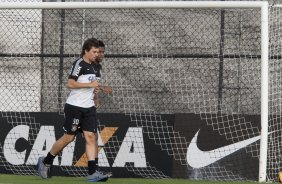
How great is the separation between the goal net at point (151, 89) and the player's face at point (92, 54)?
5.55 ft

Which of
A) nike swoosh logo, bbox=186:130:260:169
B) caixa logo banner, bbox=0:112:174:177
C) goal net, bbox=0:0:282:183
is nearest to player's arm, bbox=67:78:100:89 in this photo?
goal net, bbox=0:0:282:183

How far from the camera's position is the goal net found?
43.1ft

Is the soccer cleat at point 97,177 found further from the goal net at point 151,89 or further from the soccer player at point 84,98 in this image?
the goal net at point 151,89

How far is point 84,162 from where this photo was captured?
13.5m

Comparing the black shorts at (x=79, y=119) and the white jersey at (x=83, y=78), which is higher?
the white jersey at (x=83, y=78)

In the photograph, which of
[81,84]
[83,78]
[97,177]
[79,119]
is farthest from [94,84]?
[97,177]

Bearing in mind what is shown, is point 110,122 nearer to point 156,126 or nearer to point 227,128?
point 156,126

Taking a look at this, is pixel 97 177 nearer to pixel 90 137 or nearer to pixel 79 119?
pixel 90 137

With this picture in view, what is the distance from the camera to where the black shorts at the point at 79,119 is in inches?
455

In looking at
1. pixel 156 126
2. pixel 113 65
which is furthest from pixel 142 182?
pixel 113 65

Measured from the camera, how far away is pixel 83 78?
11.6 m

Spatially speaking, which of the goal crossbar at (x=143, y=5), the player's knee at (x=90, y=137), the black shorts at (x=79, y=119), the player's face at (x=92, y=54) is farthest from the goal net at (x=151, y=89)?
the player's knee at (x=90, y=137)

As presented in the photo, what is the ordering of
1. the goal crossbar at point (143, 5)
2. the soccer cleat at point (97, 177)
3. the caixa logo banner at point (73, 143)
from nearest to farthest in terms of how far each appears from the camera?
the soccer cleat at point (97, 177)
the goal crossbar at point (143, 5)
the caixa logo banner at point (73, 143)

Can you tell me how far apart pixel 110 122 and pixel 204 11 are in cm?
222
